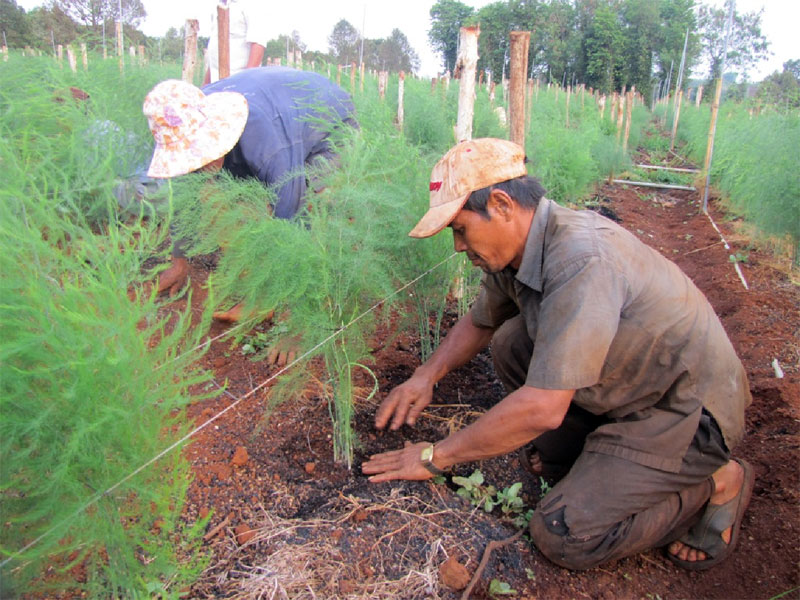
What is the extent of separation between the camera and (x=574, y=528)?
1.95 meters

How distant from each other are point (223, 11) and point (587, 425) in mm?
4026

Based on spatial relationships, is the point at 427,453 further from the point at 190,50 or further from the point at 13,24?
the point at 13,24

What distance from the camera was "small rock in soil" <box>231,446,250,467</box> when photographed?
7.46 feet

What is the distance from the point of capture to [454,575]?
72.2 inches

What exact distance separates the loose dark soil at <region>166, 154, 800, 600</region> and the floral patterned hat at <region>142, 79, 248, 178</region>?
3.43 ft

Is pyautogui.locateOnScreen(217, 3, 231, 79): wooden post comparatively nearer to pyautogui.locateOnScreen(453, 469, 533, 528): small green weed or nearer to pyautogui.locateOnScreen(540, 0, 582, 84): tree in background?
pyautogui.locateOnScreen(453, 469, 533, 528): small green weed

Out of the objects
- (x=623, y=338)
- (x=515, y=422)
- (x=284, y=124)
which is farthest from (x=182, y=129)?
(x=623, y=338)

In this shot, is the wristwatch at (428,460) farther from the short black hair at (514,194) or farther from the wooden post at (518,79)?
the wooden post at (518,79)

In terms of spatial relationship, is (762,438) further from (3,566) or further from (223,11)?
(223,11)

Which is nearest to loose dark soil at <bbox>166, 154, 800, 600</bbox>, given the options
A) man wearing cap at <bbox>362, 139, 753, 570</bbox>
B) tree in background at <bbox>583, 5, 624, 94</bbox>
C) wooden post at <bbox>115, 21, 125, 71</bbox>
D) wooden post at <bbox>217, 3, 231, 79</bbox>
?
man wearing cap at <bbox>362, 139, 753, 570</bbox>

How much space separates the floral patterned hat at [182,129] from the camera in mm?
2385

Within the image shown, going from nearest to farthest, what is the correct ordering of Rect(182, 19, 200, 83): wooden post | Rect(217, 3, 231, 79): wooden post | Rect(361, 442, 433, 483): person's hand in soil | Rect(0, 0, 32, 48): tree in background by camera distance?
1. Rect(361, 442, 433, 483): person's hand in soil
2. Rect(217, 3, 231, 79): wooden post
3. Rect(182, 19, 200, 83): wooden post
4. Rect(0, 0, 32, 48): tree in background

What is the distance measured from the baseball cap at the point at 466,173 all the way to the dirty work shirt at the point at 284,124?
3.28 ft

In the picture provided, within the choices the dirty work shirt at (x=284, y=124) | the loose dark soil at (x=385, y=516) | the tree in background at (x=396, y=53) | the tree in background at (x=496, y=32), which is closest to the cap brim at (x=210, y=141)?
the dirty work shirt at (x=284, y=124)
